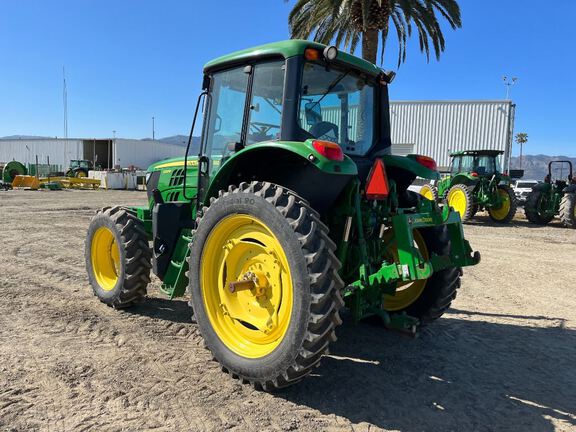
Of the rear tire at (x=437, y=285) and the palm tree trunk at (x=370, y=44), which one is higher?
the palm tree trunk at (x=370, y=44)

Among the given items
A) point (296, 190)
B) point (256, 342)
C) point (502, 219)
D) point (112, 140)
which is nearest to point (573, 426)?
point (256, 342)

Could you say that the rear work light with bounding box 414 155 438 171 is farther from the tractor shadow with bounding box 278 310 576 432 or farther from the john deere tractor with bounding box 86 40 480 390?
the tractor shadow with bounding box 278 310 576 432

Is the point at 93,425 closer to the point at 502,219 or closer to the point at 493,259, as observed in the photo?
the point at 493,259

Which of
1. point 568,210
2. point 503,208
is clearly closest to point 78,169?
point 503,208

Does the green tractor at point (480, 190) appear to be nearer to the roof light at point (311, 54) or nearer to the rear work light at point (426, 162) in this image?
the rear work light at point (426, 162)

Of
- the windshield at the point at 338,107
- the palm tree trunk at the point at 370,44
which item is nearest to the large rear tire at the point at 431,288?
the windshield at the point at 338,107

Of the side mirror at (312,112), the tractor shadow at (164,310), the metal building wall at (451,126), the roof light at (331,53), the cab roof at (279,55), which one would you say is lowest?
the tractor shadow at (164,310)

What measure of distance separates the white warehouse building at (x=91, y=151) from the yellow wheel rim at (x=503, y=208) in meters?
35.3

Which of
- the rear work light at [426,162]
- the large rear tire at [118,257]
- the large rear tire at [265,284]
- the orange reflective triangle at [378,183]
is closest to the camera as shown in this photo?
the large rear tire at [265,284]

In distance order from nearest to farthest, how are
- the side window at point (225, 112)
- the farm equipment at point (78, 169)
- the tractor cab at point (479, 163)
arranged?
1. the side window at point (225, 112)
2. the tractor cab at point (479, 163)
3. the farm equipment at point (78, 169)

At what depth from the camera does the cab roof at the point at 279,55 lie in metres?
3.54

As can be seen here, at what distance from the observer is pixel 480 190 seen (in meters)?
15.2

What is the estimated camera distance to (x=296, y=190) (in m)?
3.58

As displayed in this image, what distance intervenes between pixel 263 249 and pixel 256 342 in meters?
0.68
